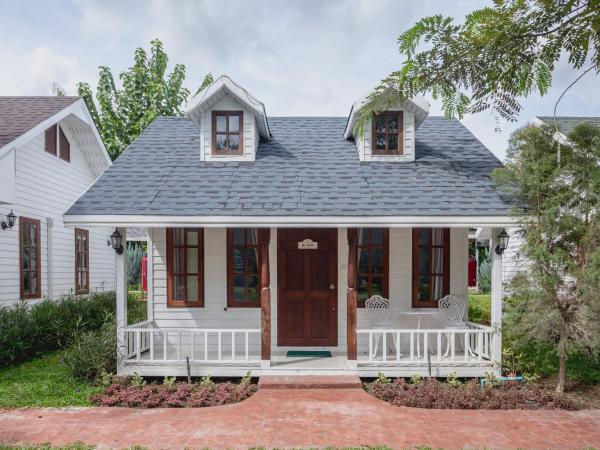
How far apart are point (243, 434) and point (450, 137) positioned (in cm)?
771

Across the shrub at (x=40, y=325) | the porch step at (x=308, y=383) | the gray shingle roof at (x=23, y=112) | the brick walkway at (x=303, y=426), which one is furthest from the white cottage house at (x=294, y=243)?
the gray shingle roof at (x=23, y=112)

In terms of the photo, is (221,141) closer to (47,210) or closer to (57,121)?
(57,121)

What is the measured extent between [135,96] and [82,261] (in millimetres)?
13770

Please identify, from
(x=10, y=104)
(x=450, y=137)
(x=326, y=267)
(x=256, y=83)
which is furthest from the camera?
(x=256, y=83)

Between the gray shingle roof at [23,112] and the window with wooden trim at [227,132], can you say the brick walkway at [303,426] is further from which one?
the gray shingle roof at [23,112]

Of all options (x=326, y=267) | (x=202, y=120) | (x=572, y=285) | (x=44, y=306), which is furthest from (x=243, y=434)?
(x=44, y=306)

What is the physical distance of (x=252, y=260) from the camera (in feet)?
31.3

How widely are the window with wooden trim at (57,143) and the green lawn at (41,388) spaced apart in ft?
18.9

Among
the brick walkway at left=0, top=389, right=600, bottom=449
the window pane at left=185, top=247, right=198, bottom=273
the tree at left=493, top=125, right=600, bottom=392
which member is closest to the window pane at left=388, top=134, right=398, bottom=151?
the tree at left=493, top=125, right=600, bottom=392

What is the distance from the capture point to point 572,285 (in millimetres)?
7266

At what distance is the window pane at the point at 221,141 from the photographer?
32.1ft

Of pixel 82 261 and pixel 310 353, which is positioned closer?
pixel 310 353

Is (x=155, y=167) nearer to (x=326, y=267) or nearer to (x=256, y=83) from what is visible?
(x=326, y=267)

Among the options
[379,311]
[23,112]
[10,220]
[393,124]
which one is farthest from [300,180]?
[23,112]
